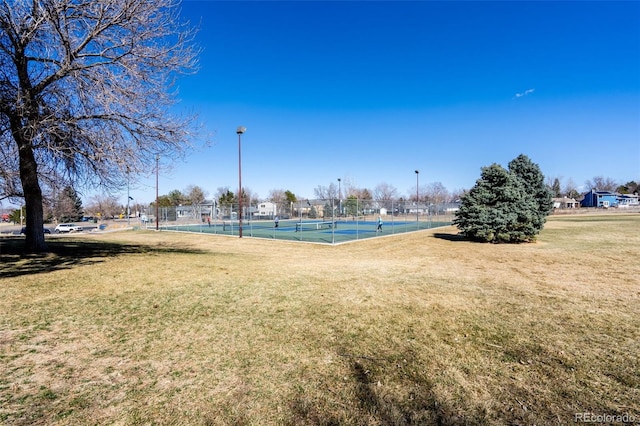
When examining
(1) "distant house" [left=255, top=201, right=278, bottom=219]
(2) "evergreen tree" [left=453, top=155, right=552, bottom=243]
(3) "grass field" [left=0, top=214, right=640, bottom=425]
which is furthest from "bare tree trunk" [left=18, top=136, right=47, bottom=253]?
(1) "distant house" [left=255, top=201, right=278, bottom=219]

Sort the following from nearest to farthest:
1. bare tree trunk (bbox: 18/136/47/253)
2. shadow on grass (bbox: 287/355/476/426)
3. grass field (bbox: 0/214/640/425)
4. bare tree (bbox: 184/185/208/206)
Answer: shadow on grass (bbox: 287/355/476/426), grass field (bbox: 0/214/640/425), bare tree trunk (bbox: 18/136/47/253), bare tree (bbox: 184/185/208/206)

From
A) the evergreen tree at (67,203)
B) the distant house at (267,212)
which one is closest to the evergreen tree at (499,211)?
the distant house at (267,212)

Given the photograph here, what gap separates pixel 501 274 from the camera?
8883 millimetres

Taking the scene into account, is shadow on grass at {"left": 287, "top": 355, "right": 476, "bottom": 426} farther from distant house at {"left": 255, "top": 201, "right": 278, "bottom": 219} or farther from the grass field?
distant house at {"left": 255, "top": 201, "right": 278, "bottom": 219}

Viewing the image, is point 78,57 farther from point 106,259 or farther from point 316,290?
point 316,290

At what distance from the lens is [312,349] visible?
4.02 metres

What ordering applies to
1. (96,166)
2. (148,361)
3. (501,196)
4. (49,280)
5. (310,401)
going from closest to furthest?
(310,401), (148,361), (49,280), (96,166), (501,196)

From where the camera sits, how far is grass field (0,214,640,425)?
2.81 m

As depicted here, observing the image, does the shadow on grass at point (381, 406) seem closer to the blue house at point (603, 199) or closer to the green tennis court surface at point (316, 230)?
the green tennis court surface at point (316, 230)

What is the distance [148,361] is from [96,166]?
8303mm

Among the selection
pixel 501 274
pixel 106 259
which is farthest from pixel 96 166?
pixel 501 274

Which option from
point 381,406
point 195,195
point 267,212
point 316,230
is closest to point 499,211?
→ point 381,406

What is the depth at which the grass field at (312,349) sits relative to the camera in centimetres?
281

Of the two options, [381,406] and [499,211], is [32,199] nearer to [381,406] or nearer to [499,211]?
[381,406]
